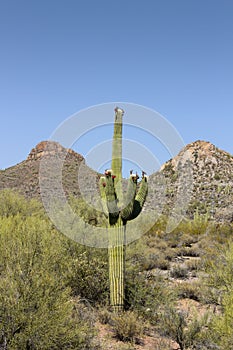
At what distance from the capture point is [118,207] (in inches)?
432

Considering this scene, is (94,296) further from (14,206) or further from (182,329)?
(14,206)

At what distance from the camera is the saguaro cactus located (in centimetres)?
1082

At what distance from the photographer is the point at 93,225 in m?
14.1

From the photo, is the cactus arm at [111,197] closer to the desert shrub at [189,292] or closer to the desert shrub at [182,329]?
the desert shrub at [182,329]

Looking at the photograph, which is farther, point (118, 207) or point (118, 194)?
point (118, 194)

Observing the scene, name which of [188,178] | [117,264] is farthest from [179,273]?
[188,178]

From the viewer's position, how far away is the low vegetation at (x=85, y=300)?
760cm

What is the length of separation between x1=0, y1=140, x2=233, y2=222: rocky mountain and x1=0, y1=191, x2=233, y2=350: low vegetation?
23.6m

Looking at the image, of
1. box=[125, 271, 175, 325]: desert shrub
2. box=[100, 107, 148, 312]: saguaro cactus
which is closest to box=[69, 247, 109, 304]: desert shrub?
box=[125, 271, 175, 325]: desert shrub

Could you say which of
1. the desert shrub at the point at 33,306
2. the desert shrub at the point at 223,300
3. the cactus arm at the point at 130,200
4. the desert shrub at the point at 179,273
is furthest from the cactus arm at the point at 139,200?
the desert shrub at the point at 179,273

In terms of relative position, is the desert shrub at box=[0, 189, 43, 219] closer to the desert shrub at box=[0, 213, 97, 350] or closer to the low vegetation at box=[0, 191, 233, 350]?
the low vegetation at box=[0, 191, 233, 350]

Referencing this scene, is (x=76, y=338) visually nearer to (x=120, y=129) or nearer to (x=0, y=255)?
(x=0, y=255)

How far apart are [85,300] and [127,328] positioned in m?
2.26

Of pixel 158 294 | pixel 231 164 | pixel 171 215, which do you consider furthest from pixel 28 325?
pixel 231 164
